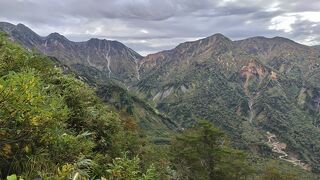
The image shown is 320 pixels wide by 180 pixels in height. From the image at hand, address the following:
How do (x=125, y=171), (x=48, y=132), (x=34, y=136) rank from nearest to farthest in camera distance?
(x=34, y=136) < (x=48, y=132) < (x=125, y=171)

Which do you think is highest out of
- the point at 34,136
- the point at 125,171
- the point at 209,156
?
the point at 34,136

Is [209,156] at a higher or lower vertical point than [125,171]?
lower

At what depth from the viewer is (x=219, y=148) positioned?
56312 millimetres

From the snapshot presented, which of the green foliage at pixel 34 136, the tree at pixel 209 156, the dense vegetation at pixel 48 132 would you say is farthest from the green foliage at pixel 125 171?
the tree at pixel 209 156

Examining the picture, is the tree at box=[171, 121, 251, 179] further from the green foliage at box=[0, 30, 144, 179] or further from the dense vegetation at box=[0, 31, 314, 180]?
the green foliage at box=[0, 30, 144, 179]

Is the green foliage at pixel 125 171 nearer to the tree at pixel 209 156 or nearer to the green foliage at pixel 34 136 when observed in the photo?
the green foliage at pixel 34 136

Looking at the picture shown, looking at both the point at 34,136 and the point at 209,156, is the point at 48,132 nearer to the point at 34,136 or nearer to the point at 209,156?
the point at 34,136

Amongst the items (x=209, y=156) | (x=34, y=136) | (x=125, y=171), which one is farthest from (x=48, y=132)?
(x=209, y=156)

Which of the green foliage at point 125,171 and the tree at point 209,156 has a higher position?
the green foliage at point 125,171

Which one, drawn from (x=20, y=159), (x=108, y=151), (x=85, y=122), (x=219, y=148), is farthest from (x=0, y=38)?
(x=219, y=148)

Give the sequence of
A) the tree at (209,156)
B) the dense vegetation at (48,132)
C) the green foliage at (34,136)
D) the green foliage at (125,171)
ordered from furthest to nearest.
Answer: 1. the tree at (209,156)
2. the green foliage at (125,171)
3. the dense vegetation at (48,132)
4. the green foliage at (34,136)

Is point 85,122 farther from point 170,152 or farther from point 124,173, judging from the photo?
point 170,152

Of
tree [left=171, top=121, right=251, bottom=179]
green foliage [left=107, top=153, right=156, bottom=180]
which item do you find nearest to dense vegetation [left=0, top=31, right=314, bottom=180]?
green foliage [left=107, top=153, right=156, bottom=180]

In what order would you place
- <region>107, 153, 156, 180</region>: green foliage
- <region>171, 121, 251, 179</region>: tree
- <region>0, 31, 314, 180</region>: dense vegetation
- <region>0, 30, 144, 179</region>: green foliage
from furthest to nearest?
1. <region>171, 121, 251, 179</region>: tree
2. <region>107, 153, 156, 180</region>: green foliage
3. <region>0, 31, 314, 180</region>: dense vegetation
4. <region>0, 30, 144, 179</region>: green foliage
